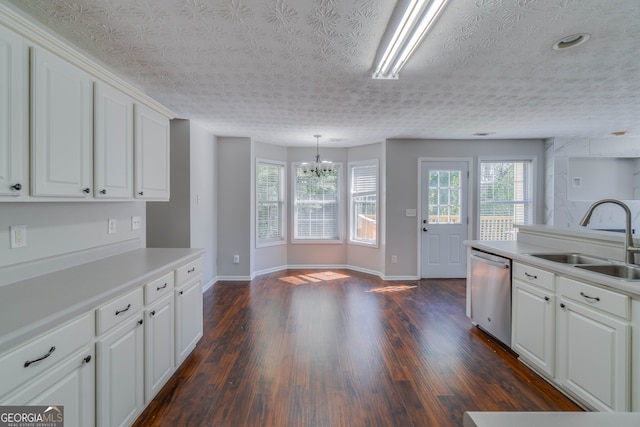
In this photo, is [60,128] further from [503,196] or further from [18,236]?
[503,196]

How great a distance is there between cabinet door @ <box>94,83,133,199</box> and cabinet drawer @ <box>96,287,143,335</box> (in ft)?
2.38

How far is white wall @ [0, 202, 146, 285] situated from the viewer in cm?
155

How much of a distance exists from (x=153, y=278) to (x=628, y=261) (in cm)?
325

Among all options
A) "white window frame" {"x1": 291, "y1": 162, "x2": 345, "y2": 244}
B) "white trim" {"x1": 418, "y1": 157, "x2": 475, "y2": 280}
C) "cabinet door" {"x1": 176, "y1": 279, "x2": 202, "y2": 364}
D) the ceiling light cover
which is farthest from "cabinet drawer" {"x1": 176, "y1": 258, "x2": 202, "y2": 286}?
"white trim" {"x1": 418, "y1": 157, "x2": 475, "y2": 280}

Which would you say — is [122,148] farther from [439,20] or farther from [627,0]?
[627,0]

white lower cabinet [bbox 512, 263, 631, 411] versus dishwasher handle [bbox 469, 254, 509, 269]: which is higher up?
dishwasher handle [bbox 469, 254, 509, 269]

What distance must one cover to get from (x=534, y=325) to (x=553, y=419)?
213 centimetres

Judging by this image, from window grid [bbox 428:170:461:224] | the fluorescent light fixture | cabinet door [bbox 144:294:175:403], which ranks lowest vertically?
cabinet door [bbox 144:294:175:403]

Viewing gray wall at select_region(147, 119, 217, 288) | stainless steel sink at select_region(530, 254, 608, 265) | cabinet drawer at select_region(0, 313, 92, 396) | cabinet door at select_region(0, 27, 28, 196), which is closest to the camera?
cabinet drawer at select_region(0, 313, 92, 396)

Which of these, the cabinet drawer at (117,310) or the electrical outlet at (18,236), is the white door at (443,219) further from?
the electrical outlet at (18,236)

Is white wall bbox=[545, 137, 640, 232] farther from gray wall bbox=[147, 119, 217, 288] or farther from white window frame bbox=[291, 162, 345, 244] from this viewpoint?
gray wall bbox=[147, 119, 217, 288]

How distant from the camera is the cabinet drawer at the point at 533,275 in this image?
2138 mm

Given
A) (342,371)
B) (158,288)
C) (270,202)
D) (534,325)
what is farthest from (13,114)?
(270,202)

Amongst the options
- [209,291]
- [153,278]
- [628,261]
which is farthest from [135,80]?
[628,261]
